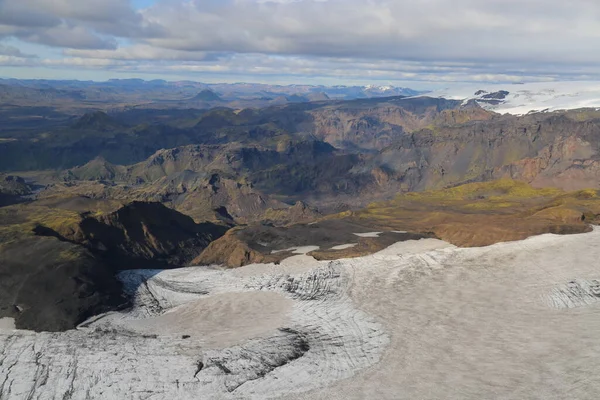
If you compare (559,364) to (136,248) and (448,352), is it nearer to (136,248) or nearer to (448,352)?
(448,352)

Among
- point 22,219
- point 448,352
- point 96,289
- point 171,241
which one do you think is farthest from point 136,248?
point 448,352

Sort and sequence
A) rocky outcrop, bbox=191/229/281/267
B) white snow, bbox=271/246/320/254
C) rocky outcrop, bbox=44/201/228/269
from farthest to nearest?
rocky outcrop, bbox=44/201/228/269 < white snow, bbox=271/246/320/254 < rocky outcrop, bbox=191/229/281/267

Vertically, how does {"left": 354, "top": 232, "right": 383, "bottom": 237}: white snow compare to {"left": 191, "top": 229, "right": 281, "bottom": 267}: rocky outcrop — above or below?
above

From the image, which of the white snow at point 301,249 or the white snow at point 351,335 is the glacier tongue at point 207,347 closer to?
the white snow at point 351,335

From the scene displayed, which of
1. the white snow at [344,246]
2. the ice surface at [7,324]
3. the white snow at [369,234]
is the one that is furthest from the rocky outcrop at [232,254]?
the ice surface at [7,324]

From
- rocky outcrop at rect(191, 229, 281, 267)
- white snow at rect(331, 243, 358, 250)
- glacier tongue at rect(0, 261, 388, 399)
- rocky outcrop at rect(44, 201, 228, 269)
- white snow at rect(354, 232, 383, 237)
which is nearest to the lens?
glacier tongue at rect(0, 261, 388, 399)

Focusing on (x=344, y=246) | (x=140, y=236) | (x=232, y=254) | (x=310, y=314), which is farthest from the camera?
(x=140, y=236)

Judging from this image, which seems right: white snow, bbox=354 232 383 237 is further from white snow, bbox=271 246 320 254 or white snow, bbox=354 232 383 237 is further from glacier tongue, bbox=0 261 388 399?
glacier tongue, bbox=0 261 388 399

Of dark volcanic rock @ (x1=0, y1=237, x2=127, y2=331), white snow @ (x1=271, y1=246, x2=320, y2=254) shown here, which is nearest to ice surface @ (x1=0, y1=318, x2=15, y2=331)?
dark volcanic rock @ (x1=0, y1=237, x2=127, y2=331)

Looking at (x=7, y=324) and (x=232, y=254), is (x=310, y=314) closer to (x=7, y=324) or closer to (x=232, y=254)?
(x=232, y=254)

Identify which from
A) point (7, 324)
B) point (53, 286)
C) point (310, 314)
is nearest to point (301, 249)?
point (310, 314)
